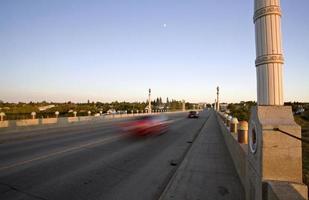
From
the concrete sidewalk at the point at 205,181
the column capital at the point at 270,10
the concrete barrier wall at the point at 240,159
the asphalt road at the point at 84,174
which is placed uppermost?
the column capital at the point at 270,10

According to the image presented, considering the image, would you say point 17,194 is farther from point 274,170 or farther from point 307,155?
point 307,155

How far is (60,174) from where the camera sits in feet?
25.2

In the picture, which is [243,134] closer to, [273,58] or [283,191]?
[273,58]

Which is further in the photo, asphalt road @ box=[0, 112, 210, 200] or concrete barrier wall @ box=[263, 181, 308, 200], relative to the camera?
asphalt road @ box=[0, 112, 210, 200]

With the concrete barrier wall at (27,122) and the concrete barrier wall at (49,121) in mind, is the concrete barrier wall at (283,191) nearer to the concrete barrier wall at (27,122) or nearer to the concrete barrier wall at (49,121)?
the concrete barrier wall at (27,122)

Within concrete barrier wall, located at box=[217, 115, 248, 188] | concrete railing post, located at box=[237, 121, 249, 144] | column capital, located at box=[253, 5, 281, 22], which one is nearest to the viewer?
column capital, located at box=[253, 5, 281, 22]

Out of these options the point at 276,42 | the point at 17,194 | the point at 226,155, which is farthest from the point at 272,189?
the point at 226,155

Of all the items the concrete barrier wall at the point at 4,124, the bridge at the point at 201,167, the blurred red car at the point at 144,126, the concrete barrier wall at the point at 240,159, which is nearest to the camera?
the bridge at the point at 201,167

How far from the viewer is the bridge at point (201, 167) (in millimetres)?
4027

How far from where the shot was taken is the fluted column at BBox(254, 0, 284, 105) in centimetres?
457

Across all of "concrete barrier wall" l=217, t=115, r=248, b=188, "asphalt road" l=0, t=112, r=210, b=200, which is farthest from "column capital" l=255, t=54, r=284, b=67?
"asphalt road" l=0, t=112, r=210, b=200

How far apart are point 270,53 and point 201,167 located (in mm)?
5545

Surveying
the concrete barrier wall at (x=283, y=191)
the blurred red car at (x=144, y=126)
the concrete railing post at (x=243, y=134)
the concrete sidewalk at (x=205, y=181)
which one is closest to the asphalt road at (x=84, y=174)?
the concrete sidewalk at (x=205, y=181)

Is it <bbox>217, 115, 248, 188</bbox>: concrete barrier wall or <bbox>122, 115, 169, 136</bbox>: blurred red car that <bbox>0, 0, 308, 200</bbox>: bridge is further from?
<bbox>122, 115, 169, 136</bbox>: blurred red car
